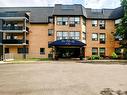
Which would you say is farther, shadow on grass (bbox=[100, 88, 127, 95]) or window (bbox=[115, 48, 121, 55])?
window (bbox=[115, 48, 121, 55])

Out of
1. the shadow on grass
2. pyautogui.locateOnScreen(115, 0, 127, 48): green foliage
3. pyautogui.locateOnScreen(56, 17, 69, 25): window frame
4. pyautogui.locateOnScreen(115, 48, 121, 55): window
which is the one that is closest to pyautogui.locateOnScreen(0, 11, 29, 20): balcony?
pyautogui.locateOnScreen(56, 17, 69, 25): window frame

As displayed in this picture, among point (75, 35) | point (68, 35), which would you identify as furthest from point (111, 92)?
point (68, 35)

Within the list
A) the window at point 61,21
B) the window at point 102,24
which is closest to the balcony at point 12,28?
the window at point 61,21

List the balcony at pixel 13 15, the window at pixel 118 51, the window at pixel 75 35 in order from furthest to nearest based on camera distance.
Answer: the window at pixel 118 51 < the balcony at pixel 13 15 < the window at pixel 75 35

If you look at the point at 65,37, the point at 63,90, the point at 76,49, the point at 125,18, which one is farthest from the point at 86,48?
the point at 63,90

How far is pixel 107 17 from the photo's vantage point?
53656mm

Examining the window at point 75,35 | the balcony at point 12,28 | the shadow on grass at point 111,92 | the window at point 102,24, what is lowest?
the shadow on grass at point 111,92

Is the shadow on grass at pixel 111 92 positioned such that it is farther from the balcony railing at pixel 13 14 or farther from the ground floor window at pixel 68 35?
the balcony railing at pixel 13 14

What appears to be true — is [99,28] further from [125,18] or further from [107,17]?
[125,18]

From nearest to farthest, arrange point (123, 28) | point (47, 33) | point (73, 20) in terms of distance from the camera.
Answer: point (123, 28), point (73, 20), point (47, 33)

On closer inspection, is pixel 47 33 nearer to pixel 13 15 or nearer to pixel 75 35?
pixel 75 35

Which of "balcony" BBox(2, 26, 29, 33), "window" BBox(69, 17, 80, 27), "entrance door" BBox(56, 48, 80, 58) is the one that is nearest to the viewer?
"window" BBox(69, 17, 80, 27)

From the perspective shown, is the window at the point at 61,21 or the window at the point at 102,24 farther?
the window at the point at 102,24

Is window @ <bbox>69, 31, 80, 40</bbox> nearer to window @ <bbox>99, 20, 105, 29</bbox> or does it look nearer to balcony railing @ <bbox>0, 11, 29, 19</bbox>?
window @ <bbox>99, 20, 105, 29</bbox>
